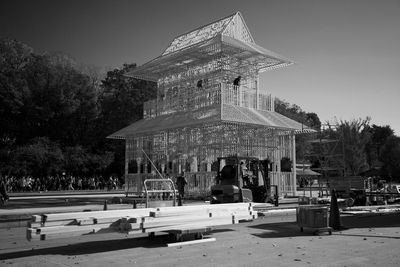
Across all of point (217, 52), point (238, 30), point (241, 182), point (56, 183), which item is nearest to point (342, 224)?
point (241, 182)

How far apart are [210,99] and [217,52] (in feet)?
10.2

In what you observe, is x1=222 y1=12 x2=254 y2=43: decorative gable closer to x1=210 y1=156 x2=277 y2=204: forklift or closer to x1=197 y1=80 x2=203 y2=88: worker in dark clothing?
x1=197 y1=80 x2=203 y2=88: worker in dark clothing

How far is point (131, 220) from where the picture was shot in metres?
9.78

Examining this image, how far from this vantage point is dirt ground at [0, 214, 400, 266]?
8766 mm

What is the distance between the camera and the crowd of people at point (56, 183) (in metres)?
46.5

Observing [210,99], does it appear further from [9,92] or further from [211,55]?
[9,92]

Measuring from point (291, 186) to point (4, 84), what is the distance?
3699cm

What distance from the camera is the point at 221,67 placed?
27.3 m

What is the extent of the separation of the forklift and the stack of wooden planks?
5.46m

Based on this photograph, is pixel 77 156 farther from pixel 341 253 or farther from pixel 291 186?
pixel 341 253

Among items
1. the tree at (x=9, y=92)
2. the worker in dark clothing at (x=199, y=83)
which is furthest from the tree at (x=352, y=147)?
the tree at (x=9, y=92)

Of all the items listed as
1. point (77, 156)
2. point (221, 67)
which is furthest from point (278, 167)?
point (77, 156)

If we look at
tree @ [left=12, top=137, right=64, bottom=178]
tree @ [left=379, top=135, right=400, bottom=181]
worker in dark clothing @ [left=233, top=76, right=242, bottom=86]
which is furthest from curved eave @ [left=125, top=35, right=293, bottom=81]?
tree @ [left=379, top=135, right=400, bottom=181]

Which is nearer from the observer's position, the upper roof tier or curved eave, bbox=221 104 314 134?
curved eave, bbox=221 104 314 134
